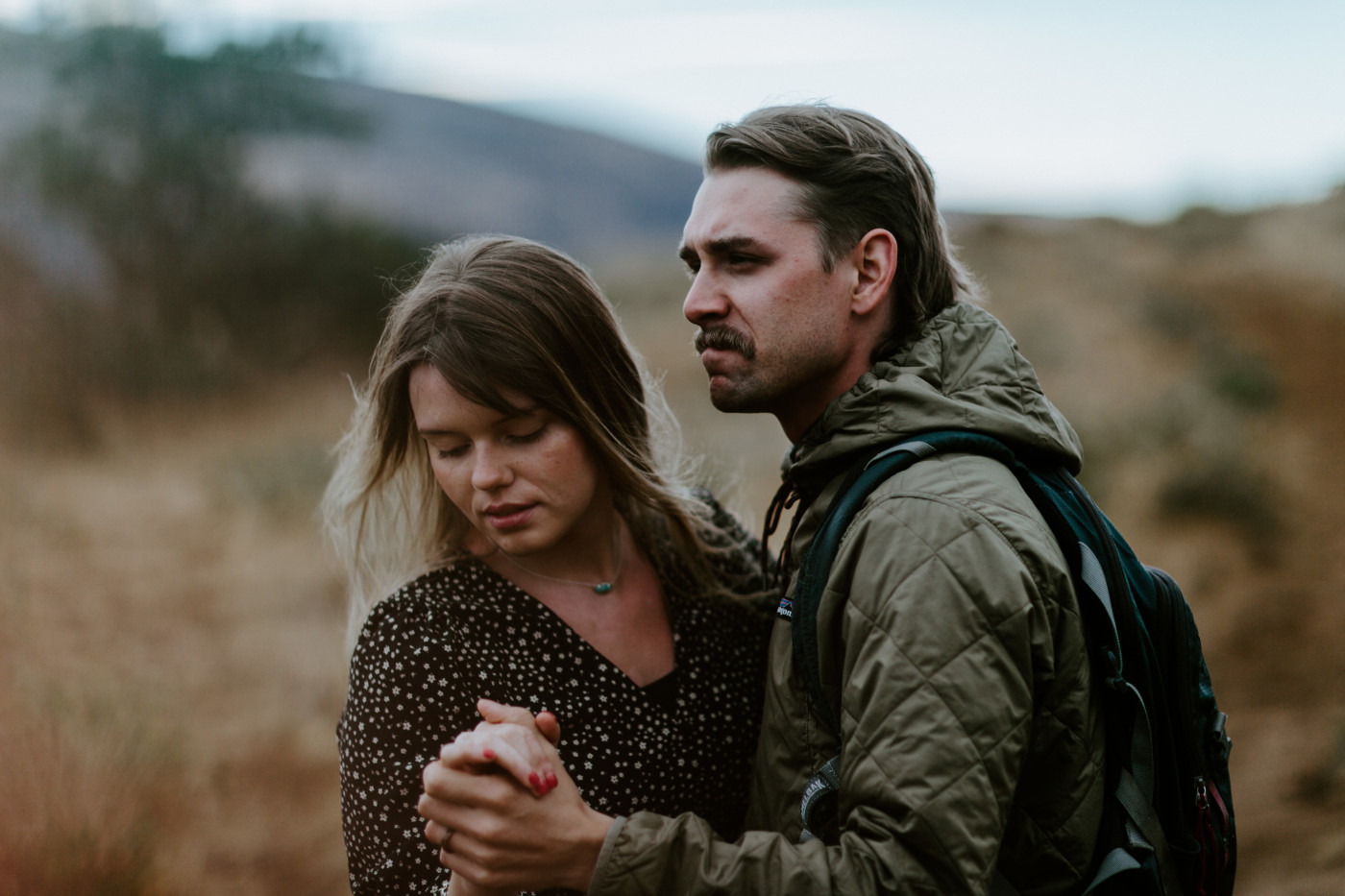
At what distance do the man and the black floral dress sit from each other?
228 mm

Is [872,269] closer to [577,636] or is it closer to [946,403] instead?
[946,403]

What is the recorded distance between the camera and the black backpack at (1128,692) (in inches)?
60.4

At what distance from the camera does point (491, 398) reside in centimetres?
198

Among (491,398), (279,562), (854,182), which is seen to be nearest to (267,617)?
(279,562)

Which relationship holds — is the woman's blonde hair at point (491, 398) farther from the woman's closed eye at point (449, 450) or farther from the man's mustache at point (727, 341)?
the man's mustache at point (727, 341)

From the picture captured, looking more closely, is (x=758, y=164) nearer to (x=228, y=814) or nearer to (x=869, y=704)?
(x=869, y=704)

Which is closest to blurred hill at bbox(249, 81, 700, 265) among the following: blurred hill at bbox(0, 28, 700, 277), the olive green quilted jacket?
blurred hill at bbox(0, 28, 700, 277)

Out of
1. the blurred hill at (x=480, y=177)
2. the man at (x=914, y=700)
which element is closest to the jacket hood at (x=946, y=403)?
the man at (x=914, y=700)

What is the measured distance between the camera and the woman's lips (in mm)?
2059

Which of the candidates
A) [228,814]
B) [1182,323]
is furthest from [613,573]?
[1182,323]

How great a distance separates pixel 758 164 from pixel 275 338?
1406 centimetres

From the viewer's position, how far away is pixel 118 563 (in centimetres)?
728

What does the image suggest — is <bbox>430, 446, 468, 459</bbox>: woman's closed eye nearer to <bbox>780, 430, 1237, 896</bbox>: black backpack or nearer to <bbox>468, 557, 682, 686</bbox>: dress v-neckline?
<bbox>468, 557, 682, 686</bbox>: dress v-neckline

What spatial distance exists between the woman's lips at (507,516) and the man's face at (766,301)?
49 centimetres
